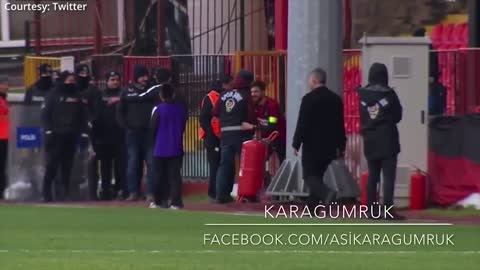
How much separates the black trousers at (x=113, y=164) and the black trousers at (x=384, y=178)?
5166 mm

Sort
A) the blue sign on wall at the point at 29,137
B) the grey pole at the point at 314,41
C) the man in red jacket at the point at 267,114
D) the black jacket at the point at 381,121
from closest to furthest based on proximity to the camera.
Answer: the black jacket at the point at 381,121 → the grey pole at the point at 314,41 → the man in red jacket at the point at 267,114 → the blue sign on wall at the point at 29,137

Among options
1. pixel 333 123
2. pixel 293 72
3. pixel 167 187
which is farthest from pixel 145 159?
pixel 333 123

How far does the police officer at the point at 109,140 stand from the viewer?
830 inches

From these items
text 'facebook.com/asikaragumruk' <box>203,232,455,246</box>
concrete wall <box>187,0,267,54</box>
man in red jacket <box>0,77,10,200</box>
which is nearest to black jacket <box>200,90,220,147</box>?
man in red jacket <box>0,77,10,200</box>

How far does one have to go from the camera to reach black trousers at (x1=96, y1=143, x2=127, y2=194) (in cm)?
2122

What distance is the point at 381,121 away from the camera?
1702cm

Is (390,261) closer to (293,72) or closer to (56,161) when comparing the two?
(293,72)

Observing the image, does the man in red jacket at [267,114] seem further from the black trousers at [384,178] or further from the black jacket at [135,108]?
the black trousers at [384,178]

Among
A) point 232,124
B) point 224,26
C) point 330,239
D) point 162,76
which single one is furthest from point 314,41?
point 224,26

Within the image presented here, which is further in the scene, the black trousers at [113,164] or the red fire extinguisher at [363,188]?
the black trousers at [113,164]

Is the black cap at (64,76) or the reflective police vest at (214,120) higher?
the black cap at (64,76)

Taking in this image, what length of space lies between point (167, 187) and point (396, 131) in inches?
148

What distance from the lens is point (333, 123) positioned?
681 inches

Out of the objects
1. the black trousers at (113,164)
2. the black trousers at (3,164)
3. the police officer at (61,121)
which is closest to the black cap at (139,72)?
the police officer at (61,121)
